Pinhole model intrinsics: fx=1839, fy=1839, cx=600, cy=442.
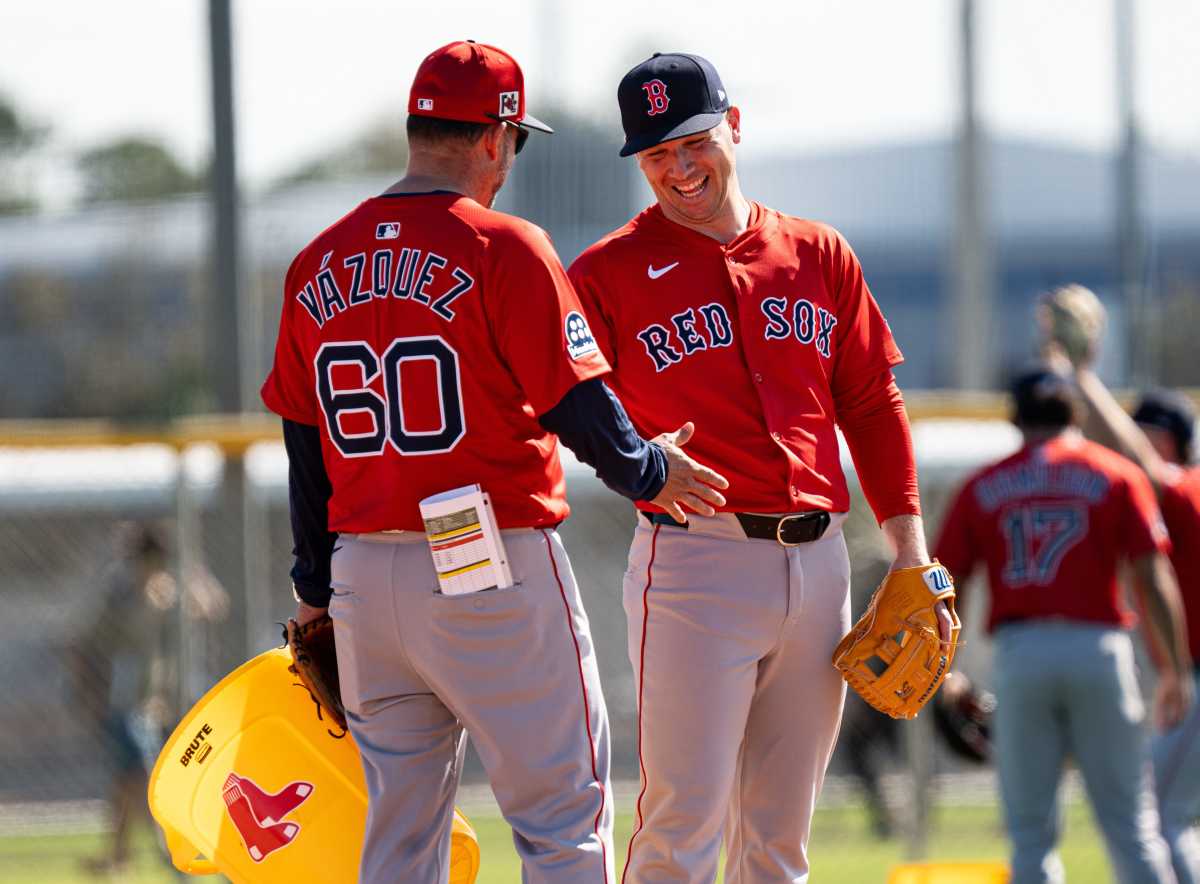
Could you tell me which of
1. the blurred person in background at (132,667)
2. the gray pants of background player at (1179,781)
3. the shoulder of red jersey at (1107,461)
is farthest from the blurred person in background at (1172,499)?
the blurred person in background at (132,667)

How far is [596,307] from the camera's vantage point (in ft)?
13.7

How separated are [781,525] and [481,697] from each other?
809 millimetres

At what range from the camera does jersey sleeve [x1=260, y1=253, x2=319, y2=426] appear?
385cm

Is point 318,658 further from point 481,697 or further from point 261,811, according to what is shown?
point 481,697

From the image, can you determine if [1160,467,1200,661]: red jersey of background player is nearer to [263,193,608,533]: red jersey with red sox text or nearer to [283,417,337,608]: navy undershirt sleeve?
[263,193,608,533]: red jersey with red sox text

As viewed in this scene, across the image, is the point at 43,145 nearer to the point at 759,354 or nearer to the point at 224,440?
the point at 224,440

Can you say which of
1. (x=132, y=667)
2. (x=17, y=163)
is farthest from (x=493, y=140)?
(x=17, y=163)

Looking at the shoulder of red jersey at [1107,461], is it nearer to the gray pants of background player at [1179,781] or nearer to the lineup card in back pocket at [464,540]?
the gray pants of background player at [1179,781]

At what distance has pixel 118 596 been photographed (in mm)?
9477

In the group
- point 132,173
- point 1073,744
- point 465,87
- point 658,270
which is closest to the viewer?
point 465,87

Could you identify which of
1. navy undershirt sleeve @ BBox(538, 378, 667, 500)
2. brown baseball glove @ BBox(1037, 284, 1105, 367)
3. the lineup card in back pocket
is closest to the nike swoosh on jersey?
navy undershirt sleeve @ BBox(538, 378, 667, 500)

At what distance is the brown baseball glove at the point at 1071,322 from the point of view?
6539mm

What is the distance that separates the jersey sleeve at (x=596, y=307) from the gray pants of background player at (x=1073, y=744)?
2.55m

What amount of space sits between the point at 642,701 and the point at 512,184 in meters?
9.57
